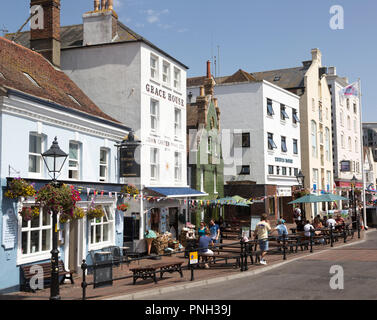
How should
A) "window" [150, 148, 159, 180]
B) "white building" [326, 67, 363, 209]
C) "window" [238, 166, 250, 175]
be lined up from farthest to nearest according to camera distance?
"white building" [326, 67, 363, 209]
"window" [238, 166, 250, 175]
"window" [150, 148, 159, 180]

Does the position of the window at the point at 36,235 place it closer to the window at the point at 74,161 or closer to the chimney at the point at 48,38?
the window at the point at 74,161

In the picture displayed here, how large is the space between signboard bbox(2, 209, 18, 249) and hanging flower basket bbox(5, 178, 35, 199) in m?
0.57

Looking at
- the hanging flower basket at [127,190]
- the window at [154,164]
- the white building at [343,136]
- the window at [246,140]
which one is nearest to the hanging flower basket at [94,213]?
the hanging flower basket at [127,190]

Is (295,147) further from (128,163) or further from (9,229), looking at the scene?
(9,229)

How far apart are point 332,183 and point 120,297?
4660 centimetres

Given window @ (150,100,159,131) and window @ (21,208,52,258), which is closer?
window @ (21,208,52,258)

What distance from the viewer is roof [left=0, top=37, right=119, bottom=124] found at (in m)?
16.1

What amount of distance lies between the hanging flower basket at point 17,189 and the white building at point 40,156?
19 centimetres

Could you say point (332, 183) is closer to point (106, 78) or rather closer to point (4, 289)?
point (106, 78)

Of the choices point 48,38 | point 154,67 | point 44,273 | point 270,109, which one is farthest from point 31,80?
point 270,109

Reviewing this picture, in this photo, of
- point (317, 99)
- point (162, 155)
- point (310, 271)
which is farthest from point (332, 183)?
point (310, 271)

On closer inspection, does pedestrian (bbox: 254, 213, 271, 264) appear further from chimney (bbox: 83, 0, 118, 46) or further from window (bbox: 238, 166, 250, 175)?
window (bbox: 238, 166, 250, 175)

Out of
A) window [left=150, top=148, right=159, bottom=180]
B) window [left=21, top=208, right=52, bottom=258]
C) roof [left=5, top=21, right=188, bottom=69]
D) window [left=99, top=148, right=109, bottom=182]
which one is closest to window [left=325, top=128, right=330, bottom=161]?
roof [left=5, top=21, right=188, bottom=69]

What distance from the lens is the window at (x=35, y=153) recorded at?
1525 cm
